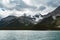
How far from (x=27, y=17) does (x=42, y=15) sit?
15.2 meters

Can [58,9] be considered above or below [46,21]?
above

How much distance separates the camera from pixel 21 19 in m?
170

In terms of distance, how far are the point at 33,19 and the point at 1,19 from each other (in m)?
25.9

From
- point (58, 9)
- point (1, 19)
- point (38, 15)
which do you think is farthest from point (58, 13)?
point (1, 19)

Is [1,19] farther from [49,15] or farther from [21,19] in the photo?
[49,15]

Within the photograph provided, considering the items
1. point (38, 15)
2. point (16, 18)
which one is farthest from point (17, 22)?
point (38, 15)

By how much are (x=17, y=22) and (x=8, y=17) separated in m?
9.02

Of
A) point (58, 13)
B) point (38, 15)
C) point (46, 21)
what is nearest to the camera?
point (46, 21)

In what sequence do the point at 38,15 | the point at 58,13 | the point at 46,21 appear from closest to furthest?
the point at 46,21, the point at 38,15, the point at 58,13

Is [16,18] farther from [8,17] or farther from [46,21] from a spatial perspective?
[46,21]

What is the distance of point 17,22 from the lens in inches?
6594

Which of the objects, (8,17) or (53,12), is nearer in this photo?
(8,17)

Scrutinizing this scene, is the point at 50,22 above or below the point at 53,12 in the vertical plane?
below

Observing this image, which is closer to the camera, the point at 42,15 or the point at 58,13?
the point at 42,15
